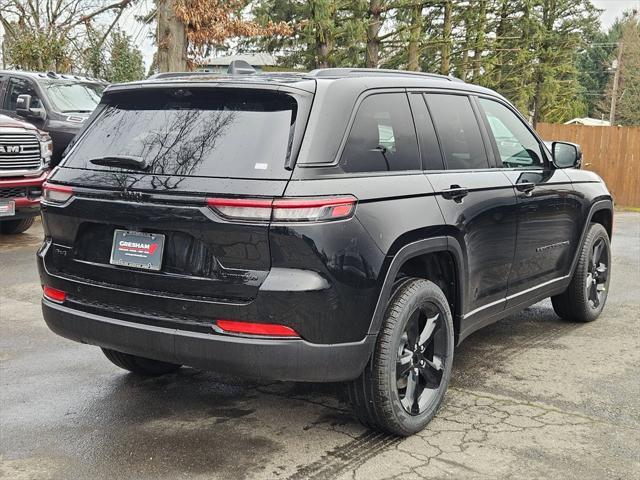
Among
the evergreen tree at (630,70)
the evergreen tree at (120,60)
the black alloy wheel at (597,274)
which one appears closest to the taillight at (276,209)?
the black alloy wheel at (597,274)

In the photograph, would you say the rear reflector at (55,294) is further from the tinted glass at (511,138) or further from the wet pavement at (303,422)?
the tinted glass at (511,138)

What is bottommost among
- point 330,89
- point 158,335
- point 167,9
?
point 158,335

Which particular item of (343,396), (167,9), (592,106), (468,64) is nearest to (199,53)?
(167,9)

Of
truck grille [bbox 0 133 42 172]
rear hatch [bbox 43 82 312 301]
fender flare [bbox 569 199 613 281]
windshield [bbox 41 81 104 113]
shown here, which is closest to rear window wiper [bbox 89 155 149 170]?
rear hatch [bbox 43 82 312 301]

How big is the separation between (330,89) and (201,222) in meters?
0.89

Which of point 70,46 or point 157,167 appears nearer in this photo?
point 157,167

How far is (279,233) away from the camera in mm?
3197

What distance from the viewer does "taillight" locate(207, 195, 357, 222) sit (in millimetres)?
3205

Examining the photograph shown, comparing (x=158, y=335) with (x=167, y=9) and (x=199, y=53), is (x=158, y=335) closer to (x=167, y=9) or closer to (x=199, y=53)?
(x=167, y=9)

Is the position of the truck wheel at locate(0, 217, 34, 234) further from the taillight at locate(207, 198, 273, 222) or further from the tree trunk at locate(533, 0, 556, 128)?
the tree trunk at locate(533, 0, 556, 128)

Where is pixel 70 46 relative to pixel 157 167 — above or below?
above

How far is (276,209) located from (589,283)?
381 centimetres

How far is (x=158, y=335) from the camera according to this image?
11.2 feet

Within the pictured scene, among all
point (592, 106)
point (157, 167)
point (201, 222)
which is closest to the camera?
point (201, 222)
